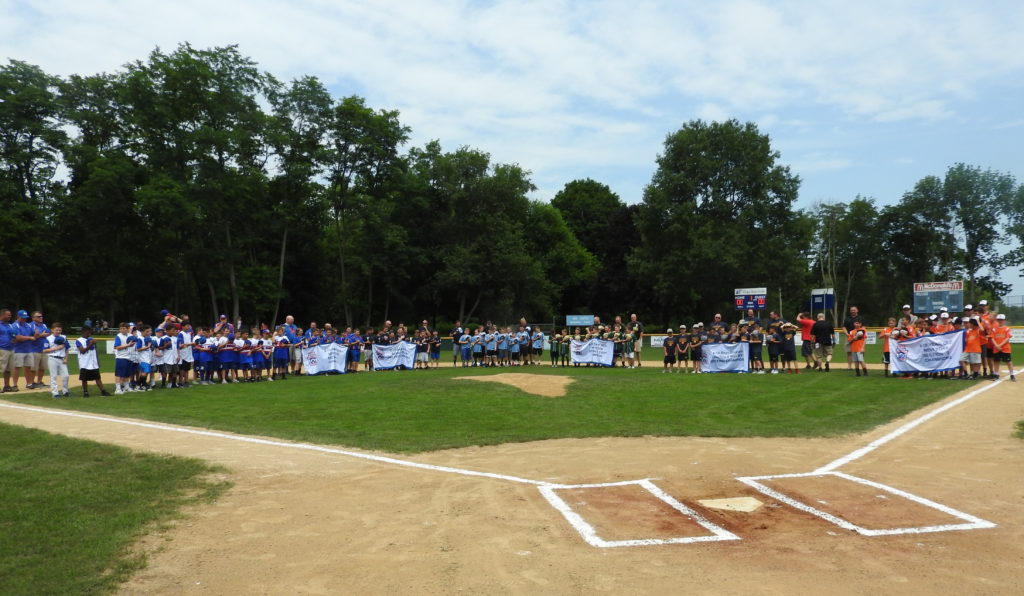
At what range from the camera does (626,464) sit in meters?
8.12

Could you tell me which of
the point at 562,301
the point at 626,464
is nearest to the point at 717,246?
the point at 562,301

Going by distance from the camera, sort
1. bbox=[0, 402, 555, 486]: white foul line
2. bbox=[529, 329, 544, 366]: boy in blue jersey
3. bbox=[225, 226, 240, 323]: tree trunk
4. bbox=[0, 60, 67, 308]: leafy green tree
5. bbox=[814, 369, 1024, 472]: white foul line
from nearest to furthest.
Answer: bbox=[0, 402, 555, 486]: white foul line < bbox=[814, 369, 1024, 472]: white foul line < bbox=[529, 329, 544, 366]: boy in blue jersey < bbox=[0, 60, 67, 308]: leafy green tree < bbox=[225, 226, 240, 323]: tree trunk

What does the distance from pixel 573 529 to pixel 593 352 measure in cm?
1956

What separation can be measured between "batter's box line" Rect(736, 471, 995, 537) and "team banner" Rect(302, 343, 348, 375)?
18405 millimetres

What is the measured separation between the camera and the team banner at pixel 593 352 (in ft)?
80.0

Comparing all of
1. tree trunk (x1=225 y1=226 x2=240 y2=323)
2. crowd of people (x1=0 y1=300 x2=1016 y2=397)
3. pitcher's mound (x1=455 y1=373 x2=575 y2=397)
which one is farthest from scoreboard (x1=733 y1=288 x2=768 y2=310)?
tree trunk (x1=225 y1=226 x2=240 y2=323)

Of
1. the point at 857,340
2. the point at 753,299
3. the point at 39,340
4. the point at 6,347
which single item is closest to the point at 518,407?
the point at 857,340

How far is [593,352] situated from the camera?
24.9 m

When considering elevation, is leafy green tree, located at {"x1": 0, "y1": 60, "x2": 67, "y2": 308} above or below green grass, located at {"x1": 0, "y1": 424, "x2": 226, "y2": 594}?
→ above

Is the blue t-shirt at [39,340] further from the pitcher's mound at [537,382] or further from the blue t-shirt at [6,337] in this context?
the pitcher's mound at [537,382]

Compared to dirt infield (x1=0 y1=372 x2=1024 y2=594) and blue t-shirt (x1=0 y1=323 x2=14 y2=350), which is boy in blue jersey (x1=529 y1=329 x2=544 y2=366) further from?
dirt infield (x1=0 y1=372 x2=1024 y2=594)

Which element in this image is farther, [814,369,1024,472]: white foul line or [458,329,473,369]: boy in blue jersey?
[458,329,473,369]: boy in blue jersey

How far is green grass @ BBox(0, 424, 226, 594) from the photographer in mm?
4672

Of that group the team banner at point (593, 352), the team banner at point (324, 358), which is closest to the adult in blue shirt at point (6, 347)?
the team banner at point (324, 358)
